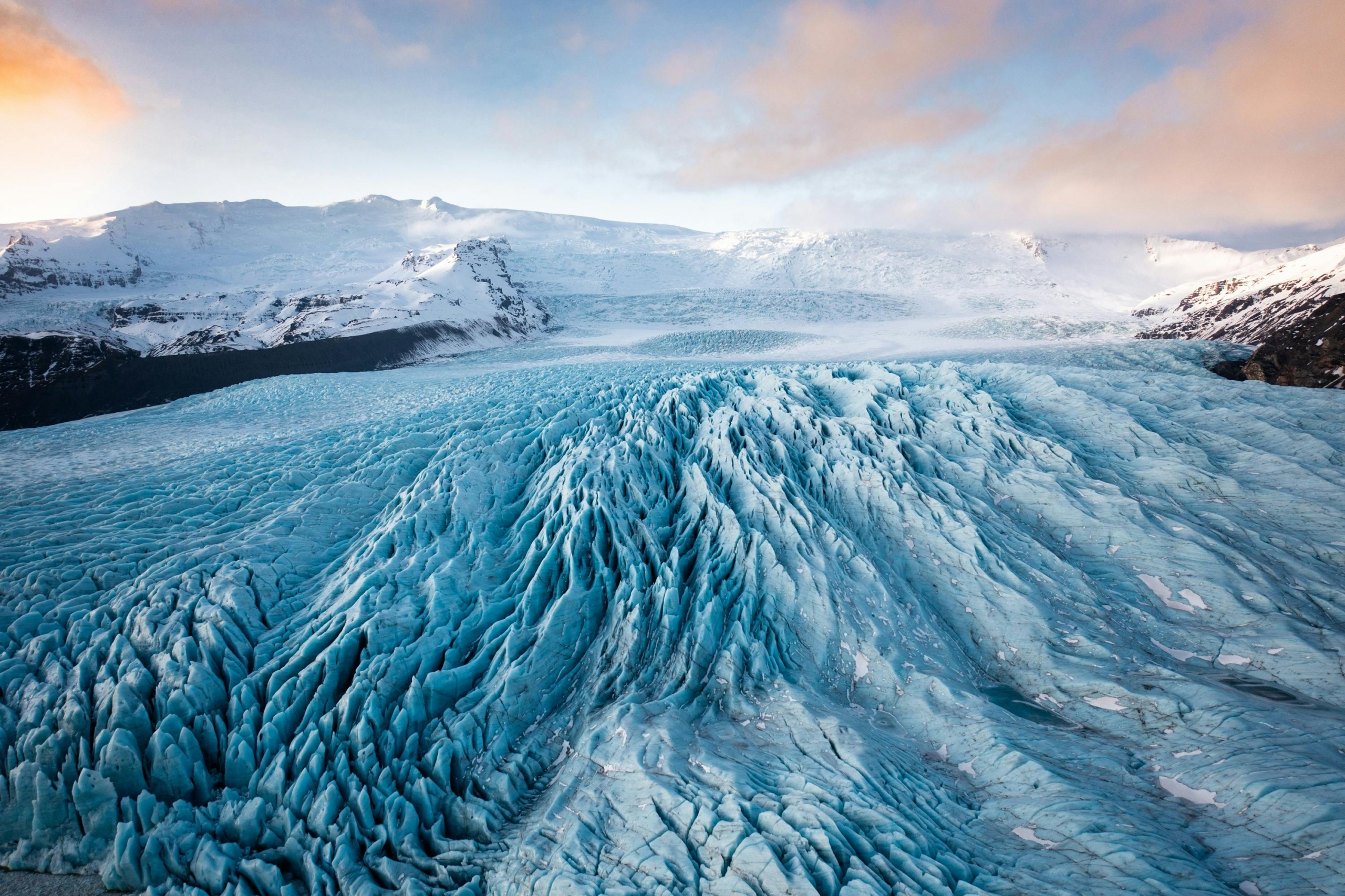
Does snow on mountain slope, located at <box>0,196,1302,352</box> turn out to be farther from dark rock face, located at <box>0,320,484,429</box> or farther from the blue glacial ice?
the blue glacial ice

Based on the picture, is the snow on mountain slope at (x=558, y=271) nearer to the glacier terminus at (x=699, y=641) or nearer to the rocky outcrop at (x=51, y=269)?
the rocky outcrop at (x=51, y=269)

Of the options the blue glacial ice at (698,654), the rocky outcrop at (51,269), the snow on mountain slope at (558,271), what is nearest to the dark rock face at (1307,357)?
the blue glacial ice at (698,654)

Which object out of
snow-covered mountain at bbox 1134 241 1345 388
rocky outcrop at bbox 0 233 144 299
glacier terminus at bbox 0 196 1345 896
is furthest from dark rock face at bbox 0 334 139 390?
snow-covered mountain at bbox 1134 241 1345 388

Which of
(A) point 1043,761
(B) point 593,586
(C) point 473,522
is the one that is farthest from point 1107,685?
(C) point 473,522

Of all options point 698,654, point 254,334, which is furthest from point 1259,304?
point 254,334

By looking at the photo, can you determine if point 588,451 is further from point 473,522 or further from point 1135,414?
point 1135,414

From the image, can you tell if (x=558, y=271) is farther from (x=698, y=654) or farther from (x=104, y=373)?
(x=698, y=654)
